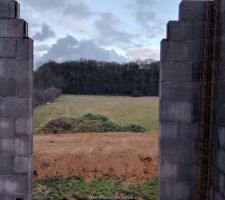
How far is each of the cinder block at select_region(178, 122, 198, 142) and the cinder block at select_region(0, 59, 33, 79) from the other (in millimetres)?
3041

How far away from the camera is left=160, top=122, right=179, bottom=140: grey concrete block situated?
644 cm

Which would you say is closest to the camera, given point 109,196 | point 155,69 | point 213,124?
point 213,124

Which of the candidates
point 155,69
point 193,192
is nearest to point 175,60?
point 193,192

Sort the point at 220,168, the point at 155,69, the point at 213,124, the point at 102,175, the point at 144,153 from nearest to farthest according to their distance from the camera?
the point at 220,168, the point at 213,124, the point at 102,175, the point at 144,153, the point at 155,69

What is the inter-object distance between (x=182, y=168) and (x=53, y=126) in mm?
14740

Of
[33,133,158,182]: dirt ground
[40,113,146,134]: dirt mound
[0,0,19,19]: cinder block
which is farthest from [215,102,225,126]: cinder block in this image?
[40,113,146,134]: dirt mound

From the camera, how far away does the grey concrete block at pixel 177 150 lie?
648 centimetres

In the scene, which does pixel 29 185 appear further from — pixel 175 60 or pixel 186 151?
pixel 175 60

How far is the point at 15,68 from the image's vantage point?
6.32 meters

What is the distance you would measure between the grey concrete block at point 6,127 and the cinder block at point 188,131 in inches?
126

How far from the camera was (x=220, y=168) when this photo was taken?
5730 mm

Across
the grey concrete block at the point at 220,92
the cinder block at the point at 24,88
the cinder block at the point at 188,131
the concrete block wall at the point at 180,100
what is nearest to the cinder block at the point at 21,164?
the cinder block at the point at 24,88

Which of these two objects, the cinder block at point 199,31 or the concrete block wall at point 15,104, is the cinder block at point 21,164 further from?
the cinder block at point 199,31

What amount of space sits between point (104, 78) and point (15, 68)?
135 feet
